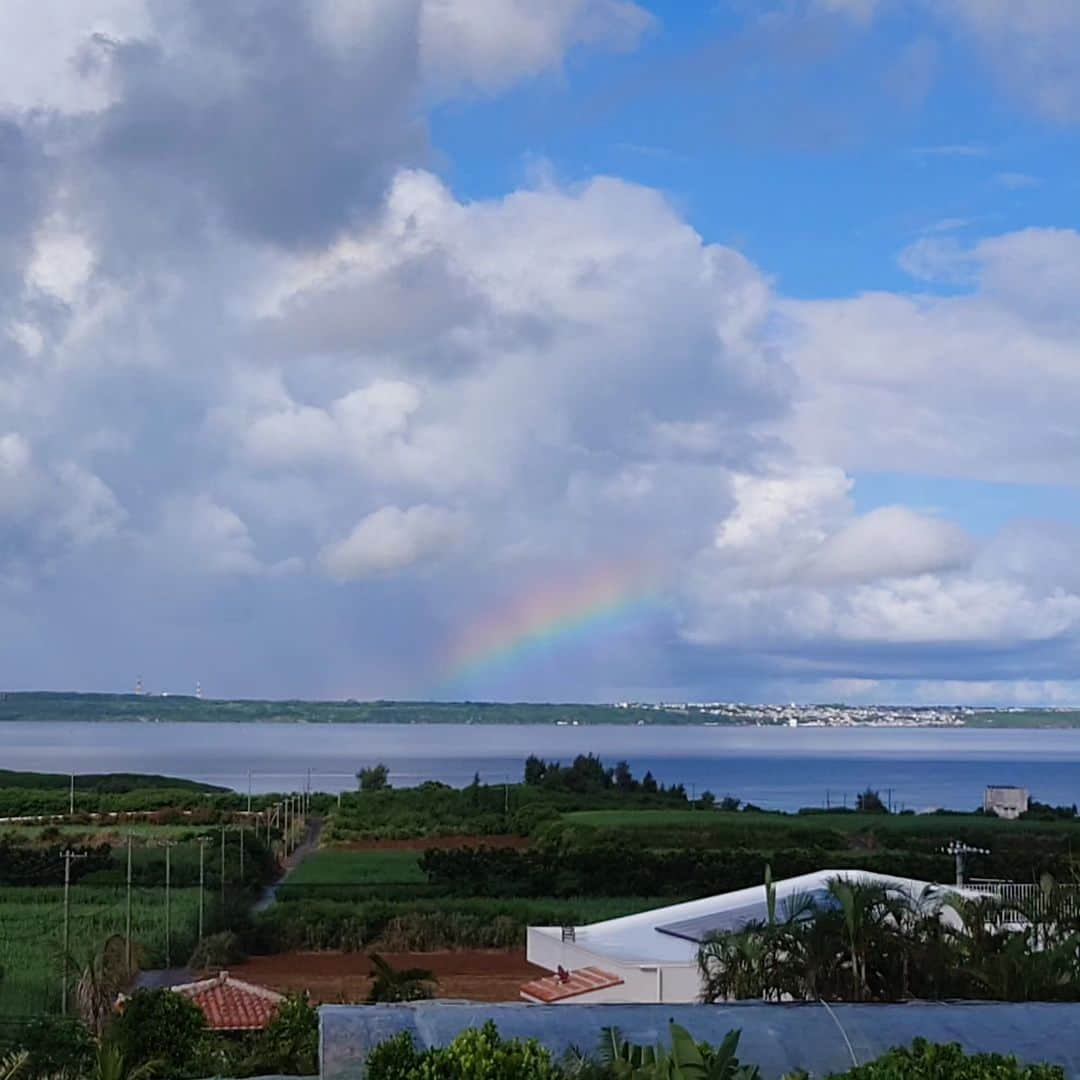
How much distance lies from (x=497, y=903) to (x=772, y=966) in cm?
2740

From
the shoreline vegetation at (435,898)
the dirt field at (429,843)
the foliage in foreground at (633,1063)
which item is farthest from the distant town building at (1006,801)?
the foliage in foreground at (633,1063)

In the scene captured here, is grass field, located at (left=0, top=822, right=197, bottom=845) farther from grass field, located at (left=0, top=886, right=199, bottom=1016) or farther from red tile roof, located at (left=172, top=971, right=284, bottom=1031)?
red tile roof, located at (left=172, top=971, right=284, bottom=1031)

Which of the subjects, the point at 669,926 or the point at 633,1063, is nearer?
the point at 633,1063

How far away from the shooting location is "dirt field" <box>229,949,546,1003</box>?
2975 centimetres

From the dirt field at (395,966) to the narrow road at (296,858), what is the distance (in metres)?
5.23

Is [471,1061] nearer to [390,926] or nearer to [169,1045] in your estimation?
[169,1045]

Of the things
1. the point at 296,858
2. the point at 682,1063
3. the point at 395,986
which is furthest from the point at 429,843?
the point at 682,1063

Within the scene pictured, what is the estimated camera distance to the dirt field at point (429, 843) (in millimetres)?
62281

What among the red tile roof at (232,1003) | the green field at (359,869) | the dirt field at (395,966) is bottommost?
the dirt field at (395,966)

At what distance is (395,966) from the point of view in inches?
1366

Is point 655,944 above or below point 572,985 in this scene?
above

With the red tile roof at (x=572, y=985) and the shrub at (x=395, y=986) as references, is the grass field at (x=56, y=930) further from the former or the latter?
the shrub at (x=395, y=986)

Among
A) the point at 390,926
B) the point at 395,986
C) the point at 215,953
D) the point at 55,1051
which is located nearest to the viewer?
the point at 55,1051

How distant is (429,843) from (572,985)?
4514 cm
